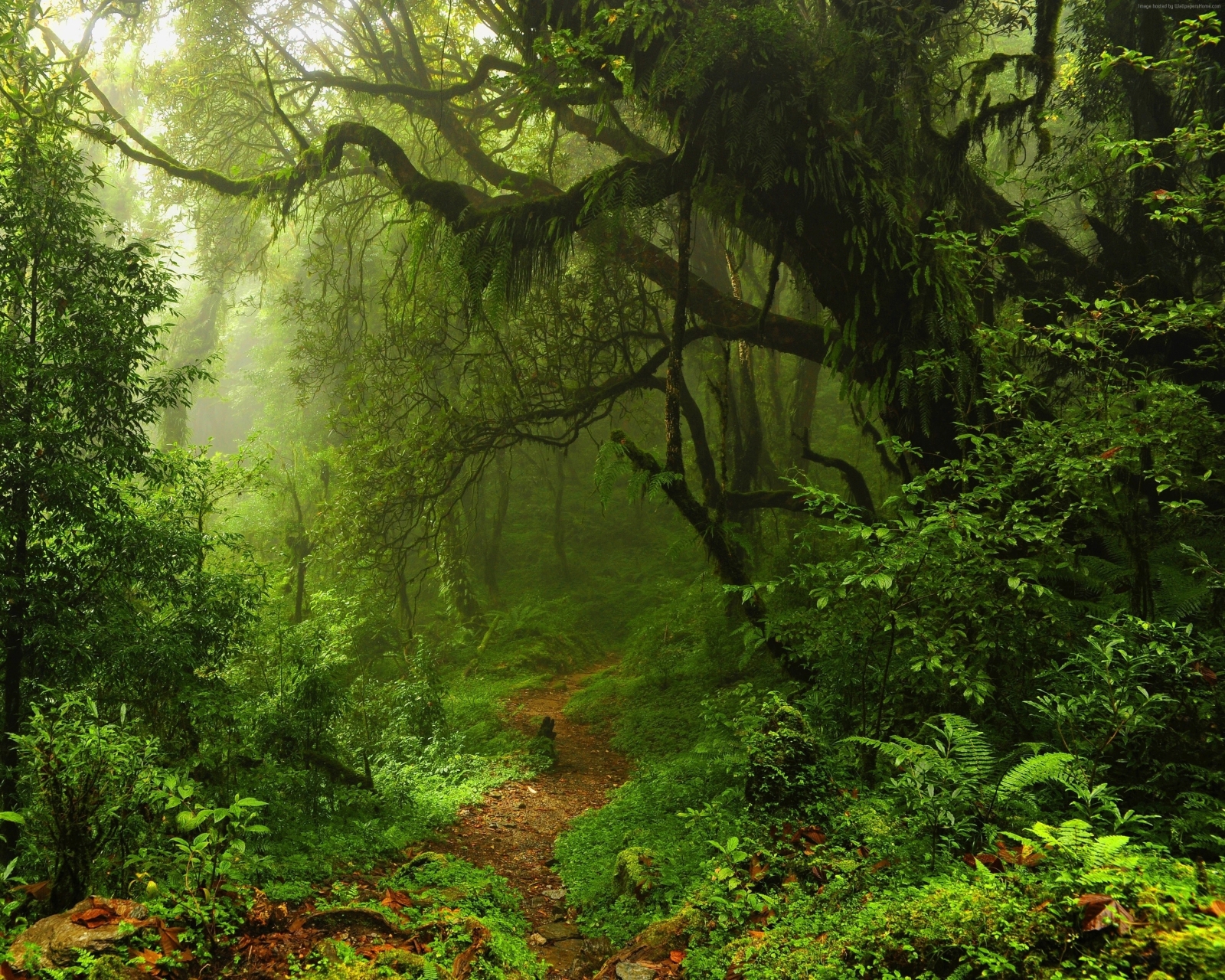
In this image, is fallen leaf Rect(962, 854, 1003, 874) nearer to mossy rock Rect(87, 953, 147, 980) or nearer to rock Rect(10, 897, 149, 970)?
mossy rock Rect(87, 953, 147, 980)

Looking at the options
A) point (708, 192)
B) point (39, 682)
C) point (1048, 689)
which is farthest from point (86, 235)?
point (1048, 689)

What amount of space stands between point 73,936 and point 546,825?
4258 millimetres

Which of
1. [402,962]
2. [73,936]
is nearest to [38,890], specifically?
[73,936]

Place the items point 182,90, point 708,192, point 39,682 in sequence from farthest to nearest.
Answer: point 182,90, point 708,192, point 39,682

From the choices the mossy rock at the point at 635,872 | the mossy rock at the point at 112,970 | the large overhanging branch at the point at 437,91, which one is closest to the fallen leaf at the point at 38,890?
the mossy rock at the point at 112,970

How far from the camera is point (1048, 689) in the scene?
4.48m

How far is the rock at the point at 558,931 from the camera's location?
4.49 meters

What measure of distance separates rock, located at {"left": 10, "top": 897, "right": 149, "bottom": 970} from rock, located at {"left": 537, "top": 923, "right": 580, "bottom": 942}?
2296 mm

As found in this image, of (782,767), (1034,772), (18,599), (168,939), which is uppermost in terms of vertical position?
(18,599)

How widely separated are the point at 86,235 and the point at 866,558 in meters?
5.71

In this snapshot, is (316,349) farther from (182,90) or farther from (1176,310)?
(1176,310)

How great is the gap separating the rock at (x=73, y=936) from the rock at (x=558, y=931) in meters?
2.30

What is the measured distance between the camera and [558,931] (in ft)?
15.0

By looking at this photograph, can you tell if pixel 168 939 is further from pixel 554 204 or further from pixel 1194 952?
pixel 554 204
